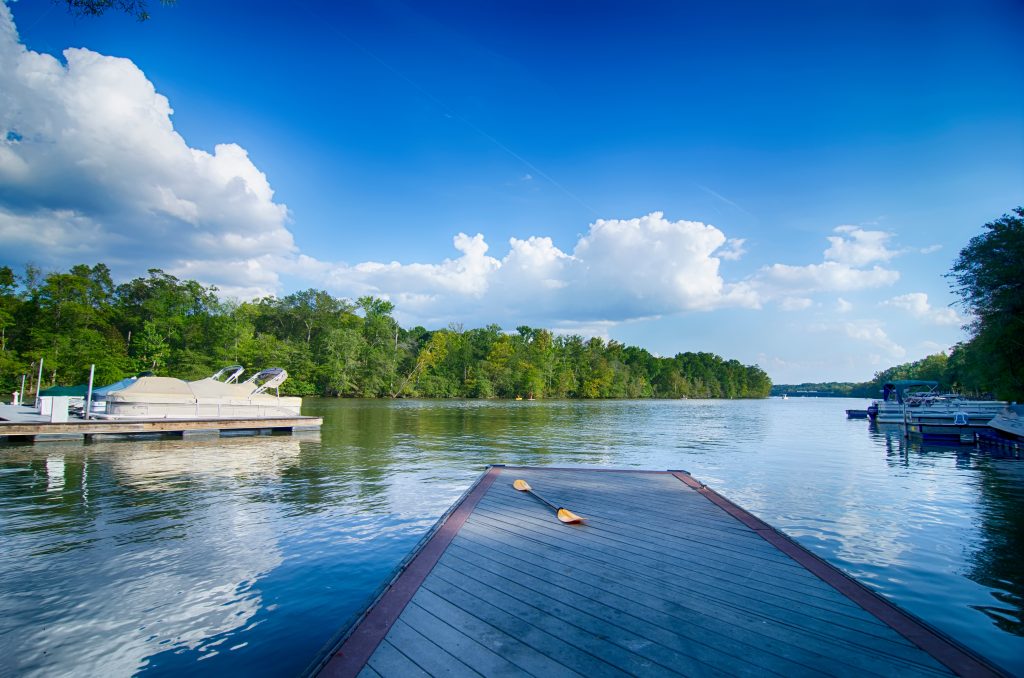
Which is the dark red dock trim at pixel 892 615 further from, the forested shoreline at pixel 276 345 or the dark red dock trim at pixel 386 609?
the forested shoreline at pixel 276 345

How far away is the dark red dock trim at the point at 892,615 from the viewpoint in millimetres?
2953

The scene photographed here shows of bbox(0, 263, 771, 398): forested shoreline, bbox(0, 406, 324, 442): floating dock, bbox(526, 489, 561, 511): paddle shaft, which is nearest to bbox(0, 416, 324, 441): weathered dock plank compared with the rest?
bbox(0, 406, 324, 442): floating dock

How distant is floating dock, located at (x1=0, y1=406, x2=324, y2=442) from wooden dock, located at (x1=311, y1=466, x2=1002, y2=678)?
62.5 ft

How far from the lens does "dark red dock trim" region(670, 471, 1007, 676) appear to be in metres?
2.95

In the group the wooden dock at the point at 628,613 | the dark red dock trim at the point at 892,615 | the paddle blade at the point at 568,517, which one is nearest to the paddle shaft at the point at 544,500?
the paddle blade at the point at 568,517

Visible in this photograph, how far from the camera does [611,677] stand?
2.84 meters

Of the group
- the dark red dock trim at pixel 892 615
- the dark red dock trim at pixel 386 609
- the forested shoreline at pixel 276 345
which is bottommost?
the dark red dock trim at pixel 386 609

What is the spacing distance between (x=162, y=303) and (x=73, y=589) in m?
62.1

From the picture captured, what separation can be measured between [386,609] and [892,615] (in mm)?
3728

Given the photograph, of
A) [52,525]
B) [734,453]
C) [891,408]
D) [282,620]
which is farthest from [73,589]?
[891,408]

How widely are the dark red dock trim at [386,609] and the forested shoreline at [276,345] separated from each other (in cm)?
5391

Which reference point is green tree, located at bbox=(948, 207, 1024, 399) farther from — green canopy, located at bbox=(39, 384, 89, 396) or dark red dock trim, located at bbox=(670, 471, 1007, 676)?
green canopy, located at bbox=(39, 384, 89, 396)

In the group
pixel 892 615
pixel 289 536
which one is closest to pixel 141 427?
pixel 289 536

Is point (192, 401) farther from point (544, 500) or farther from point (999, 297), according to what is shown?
point (999, 297)
